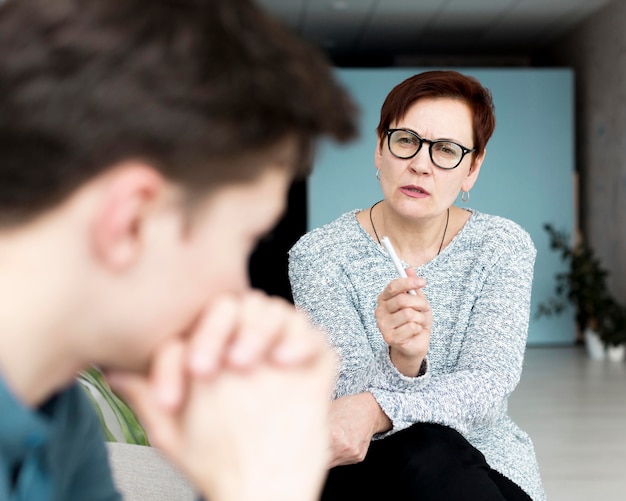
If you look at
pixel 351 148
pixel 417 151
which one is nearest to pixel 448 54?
pixel 417 151

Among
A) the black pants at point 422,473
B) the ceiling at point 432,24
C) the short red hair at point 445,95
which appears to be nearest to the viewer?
the black pants at point 422,473

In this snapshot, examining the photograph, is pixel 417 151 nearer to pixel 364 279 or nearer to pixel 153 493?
pixel 364 279

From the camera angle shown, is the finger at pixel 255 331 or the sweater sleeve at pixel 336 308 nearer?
the finger at pixel 255 331

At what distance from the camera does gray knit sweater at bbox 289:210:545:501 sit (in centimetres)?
140

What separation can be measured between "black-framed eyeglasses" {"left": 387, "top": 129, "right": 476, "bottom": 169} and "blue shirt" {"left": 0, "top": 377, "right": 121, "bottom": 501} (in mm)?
1115

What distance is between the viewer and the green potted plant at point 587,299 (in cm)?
607

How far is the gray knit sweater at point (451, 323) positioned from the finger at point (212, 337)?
2.59ft

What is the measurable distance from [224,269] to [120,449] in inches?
41.6

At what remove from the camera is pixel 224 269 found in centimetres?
60

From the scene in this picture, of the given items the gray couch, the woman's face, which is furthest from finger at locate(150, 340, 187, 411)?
the woman's face

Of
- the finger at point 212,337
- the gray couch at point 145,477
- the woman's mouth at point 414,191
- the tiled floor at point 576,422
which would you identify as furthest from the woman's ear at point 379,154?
the tiled floor at point 576,422

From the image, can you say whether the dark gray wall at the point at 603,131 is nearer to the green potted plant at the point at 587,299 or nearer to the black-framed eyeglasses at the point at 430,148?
the green potted plant at the point at 587,299

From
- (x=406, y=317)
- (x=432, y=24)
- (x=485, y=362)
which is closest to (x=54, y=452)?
(x=406, y=317)

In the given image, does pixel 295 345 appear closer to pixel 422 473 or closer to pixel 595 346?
pixel 422 473
